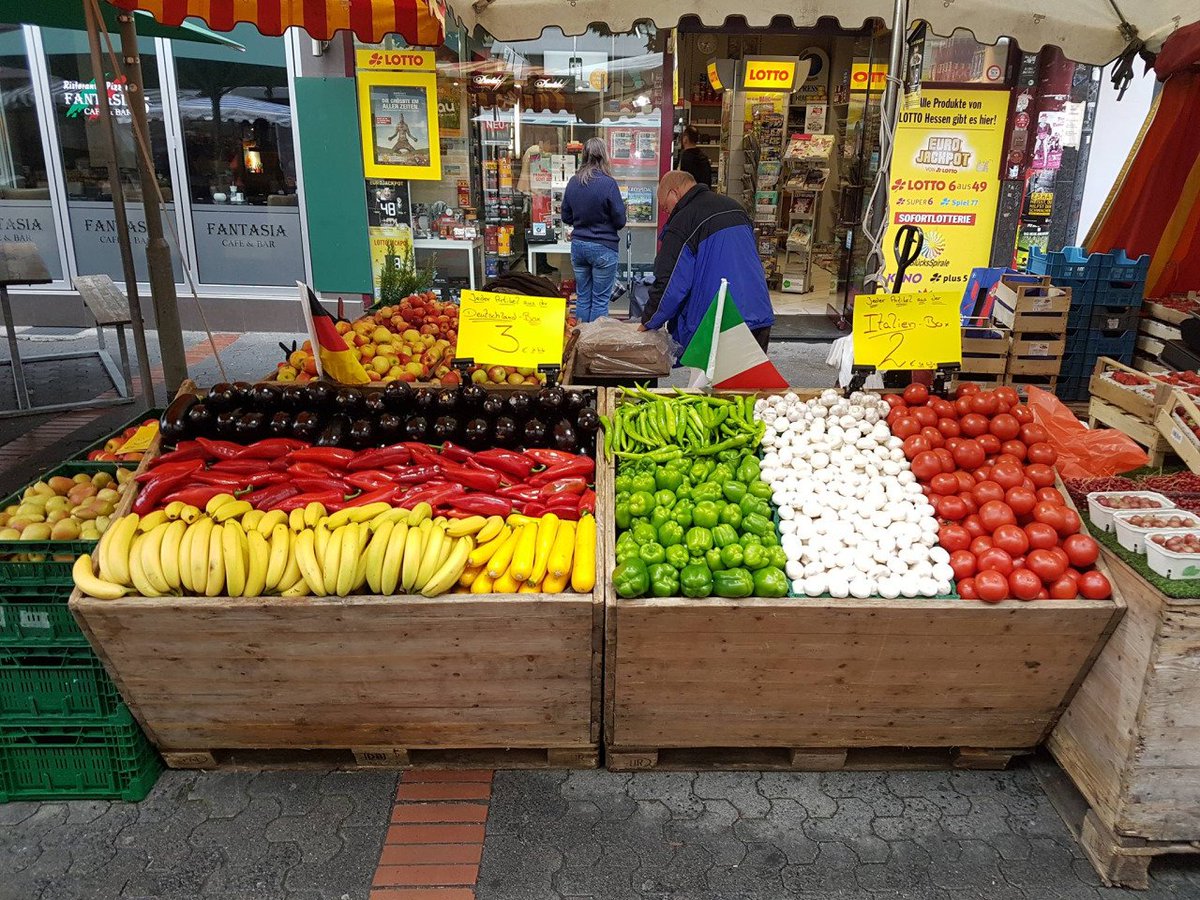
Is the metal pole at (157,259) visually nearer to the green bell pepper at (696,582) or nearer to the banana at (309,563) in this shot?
the banana at (309,563)

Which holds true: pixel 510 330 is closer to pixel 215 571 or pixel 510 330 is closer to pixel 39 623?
pixel 215 571

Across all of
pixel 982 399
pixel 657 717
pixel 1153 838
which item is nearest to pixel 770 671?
pixel 657 717

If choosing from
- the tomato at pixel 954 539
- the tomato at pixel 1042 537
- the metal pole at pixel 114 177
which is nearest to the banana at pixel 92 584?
the metal pole at pixel 114 177

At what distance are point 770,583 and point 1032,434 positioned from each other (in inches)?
57.7

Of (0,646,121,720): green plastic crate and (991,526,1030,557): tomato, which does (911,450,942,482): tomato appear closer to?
(991,526,1030,557): tomato

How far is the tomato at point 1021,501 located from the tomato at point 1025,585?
0.33 metres

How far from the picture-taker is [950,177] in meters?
8.27

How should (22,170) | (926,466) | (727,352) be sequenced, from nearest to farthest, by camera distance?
(926,466) → (727,352) → (22,170)

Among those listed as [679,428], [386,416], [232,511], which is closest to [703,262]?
[679,428]

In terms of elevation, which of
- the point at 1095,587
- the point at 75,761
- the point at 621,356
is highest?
the point at 621,356

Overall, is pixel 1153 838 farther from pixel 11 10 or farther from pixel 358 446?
pixel 11 10

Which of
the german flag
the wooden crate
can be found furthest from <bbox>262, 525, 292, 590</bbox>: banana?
the wooden crate

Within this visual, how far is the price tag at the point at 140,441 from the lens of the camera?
3.87 m

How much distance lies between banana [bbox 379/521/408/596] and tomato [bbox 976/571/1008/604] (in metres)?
2.03
